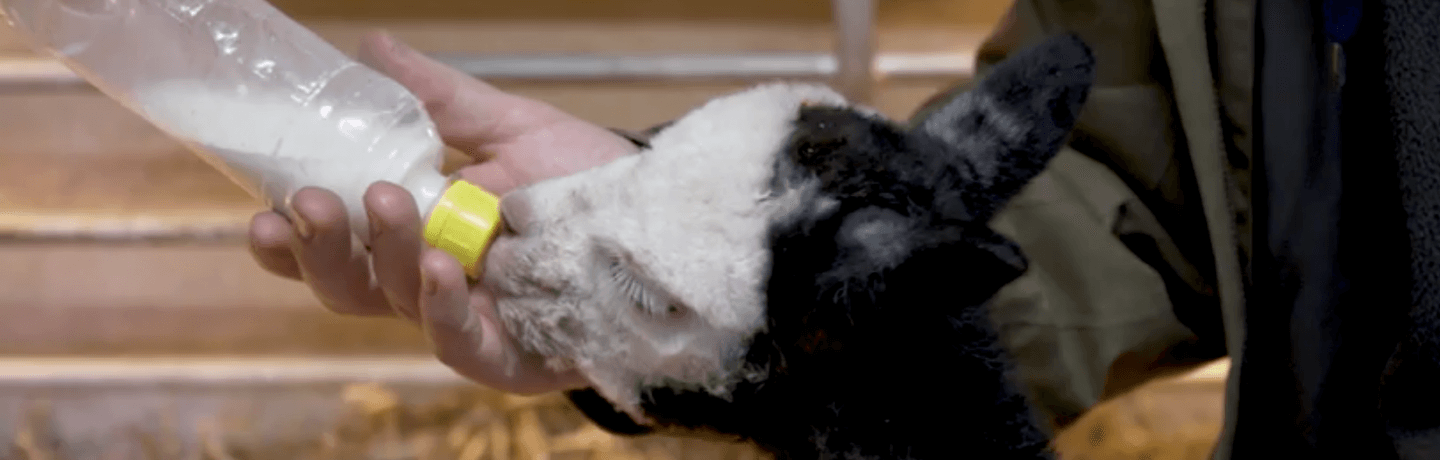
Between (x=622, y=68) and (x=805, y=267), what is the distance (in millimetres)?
457

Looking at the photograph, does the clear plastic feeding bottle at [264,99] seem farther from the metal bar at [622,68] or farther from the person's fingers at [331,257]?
the metal bar at [622,68]

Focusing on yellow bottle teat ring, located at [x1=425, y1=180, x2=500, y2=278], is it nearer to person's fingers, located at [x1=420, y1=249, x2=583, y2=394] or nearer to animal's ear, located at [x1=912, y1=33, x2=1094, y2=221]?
person's fingers, located at [x1=420, y1=249, x2=583, y2=394]

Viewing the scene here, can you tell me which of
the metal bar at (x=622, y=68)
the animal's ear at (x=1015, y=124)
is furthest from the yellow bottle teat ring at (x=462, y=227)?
the metal bar at (x=622, y=68)

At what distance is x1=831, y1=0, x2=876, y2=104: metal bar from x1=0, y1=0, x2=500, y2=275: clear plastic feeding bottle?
383 mm

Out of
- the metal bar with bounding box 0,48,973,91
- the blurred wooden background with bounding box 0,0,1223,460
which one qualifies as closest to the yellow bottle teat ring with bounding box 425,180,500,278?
the metal bar with bounding box 0,48,973,91

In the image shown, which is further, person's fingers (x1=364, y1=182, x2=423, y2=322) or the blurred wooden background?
the blurred wooden background

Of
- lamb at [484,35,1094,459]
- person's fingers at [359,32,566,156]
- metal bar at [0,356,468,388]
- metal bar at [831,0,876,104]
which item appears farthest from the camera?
metal bar at [0,356,468,388]

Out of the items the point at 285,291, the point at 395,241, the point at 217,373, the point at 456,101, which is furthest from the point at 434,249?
the point at 285,291

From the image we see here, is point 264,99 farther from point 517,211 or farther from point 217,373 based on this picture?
point 217,373

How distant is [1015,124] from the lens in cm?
38

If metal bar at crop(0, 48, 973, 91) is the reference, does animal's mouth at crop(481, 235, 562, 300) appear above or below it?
above

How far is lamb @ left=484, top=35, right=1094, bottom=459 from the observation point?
373 mm

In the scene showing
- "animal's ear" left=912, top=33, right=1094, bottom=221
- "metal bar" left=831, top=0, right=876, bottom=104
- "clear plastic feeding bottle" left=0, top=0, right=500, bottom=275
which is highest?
"animal's ear" left=912, top=33, right=1094, bottom=221

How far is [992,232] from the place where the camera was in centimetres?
36
